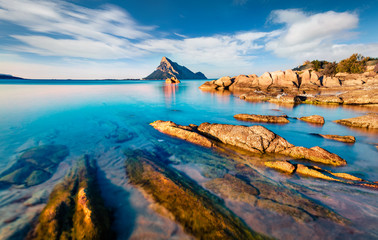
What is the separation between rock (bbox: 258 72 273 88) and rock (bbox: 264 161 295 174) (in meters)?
52.5

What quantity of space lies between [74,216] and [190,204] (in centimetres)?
339

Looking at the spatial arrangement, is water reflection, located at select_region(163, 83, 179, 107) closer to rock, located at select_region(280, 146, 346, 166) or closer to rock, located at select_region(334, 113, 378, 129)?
rock, located at select_region(280, 146, 346, 166)

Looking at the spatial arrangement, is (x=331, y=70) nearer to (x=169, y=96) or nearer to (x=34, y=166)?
(x=169, y=96)

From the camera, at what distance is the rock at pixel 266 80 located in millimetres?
52875

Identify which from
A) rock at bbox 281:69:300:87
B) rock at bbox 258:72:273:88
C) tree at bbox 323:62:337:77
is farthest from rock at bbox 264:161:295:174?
tree at bbox 323:62:337:77

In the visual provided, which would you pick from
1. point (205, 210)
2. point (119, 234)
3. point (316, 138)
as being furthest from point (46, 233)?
point (316, 138)

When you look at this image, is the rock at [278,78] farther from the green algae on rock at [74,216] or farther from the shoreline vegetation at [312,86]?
the green algae on rock at [74,216]

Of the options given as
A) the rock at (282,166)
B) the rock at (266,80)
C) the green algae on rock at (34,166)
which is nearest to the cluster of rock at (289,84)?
the rock at (266,80)

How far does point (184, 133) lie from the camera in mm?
11359

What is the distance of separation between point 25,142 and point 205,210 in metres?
13.8

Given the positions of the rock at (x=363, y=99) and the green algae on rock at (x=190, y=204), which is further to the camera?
the rock at (x=363, y=99)

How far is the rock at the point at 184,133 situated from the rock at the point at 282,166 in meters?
3.59

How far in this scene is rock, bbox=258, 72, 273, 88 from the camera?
173ft

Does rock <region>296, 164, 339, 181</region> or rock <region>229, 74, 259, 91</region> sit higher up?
rock <region>229, 74, 259, 91</region>
